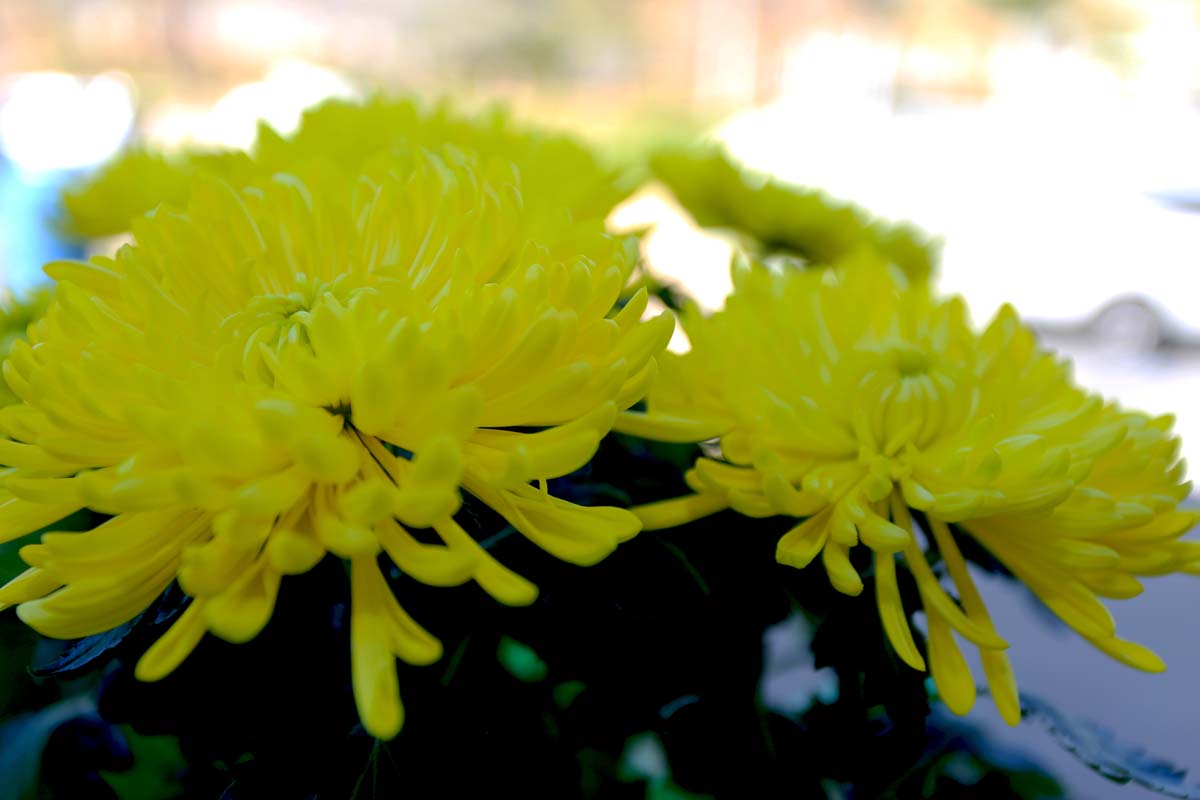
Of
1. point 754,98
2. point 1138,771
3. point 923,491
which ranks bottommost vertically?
point 754,98

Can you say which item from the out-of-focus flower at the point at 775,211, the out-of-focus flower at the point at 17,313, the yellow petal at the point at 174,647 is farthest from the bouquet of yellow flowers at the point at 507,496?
the out-of-focus flower at the point at 775,211

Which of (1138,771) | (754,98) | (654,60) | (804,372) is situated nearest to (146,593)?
(804,372)

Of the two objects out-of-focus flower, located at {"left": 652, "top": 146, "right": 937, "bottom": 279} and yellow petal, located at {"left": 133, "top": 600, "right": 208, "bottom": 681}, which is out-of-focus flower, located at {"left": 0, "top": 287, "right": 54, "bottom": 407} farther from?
out-of-focus flower, located at {"left": 652, "top": 146, "right": 937, "bottom": 279}

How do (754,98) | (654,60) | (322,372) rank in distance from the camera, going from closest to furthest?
(322,372) < (754,98) < (654,60)

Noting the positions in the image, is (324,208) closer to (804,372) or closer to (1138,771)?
(804,372)

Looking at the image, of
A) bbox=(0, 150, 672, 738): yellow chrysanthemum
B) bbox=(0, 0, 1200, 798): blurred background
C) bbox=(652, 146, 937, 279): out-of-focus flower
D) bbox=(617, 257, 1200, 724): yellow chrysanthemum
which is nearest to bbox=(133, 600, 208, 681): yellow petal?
bbox=(0, 150, 672, 738): yellow chrysanthemum
